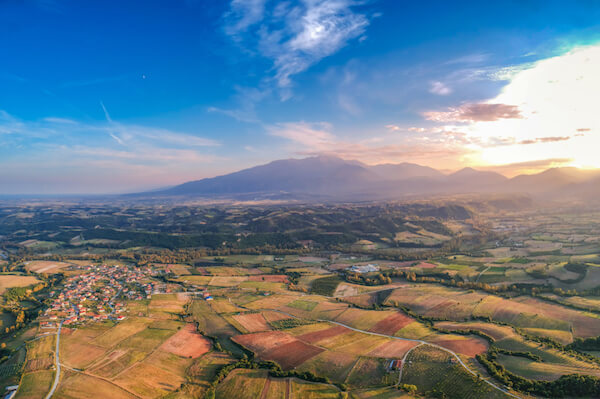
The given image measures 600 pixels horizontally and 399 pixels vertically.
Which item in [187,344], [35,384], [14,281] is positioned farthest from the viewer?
[14,281]

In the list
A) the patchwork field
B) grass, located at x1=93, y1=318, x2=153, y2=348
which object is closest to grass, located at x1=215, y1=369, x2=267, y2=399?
grass, located at x1=93, y1=318, x2=153, y2=348

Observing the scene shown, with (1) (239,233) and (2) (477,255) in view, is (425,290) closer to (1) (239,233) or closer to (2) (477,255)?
(2) (477,255)

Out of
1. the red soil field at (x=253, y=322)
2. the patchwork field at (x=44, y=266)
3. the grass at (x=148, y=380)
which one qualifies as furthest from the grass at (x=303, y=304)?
the patchwork field at (x=44, y=266)

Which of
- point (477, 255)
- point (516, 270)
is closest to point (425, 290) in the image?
point (516, 270)

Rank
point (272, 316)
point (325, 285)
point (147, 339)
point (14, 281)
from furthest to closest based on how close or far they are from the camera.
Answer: point (325, 285) → point (14, 281) → point (272, 316) → point (147, 339)

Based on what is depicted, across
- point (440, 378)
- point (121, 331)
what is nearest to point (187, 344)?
point (121, 331)

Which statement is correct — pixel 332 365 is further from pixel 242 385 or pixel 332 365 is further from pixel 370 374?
pixel 242 385
